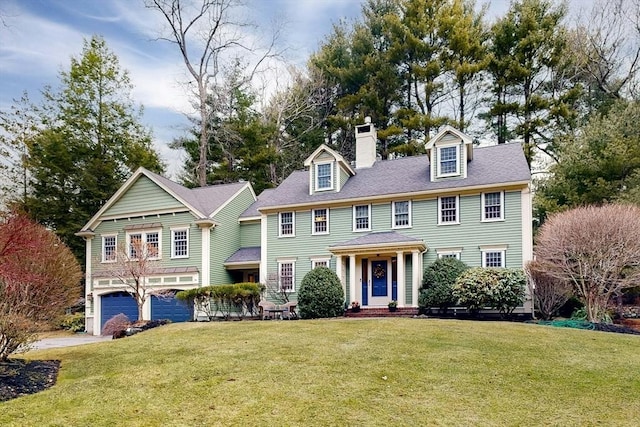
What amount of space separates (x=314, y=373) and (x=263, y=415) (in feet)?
6.54

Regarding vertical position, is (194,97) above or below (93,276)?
above

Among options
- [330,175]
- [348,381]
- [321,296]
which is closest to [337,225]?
[330,175]

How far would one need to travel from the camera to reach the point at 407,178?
69.2 feet

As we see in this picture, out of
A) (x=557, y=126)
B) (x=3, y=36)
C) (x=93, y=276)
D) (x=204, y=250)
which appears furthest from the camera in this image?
(x=557, y=126)

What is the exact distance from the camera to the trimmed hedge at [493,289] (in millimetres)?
16375

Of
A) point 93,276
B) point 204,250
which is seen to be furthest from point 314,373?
point 93,276

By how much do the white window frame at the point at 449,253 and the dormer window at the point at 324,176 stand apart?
19.2 feet

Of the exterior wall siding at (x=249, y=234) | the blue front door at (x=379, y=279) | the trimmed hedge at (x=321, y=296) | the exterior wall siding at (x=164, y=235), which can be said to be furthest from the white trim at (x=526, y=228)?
the exterior wall siding at (x=164, y=235)

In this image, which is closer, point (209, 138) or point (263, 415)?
point (263, 415)

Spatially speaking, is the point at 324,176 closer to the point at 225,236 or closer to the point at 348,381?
the point at 225,236

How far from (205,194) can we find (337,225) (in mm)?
7868

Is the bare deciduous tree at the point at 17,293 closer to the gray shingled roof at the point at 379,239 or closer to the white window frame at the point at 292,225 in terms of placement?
the white window frame at the point at 292,225

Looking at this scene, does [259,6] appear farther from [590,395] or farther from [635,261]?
[590,395]

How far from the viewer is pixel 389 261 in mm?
20094
